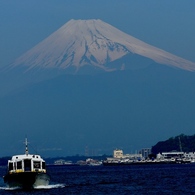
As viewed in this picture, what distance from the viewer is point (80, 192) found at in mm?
104500

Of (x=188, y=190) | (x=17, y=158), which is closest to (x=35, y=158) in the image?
(x=17, y=158)

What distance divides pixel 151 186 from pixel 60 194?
16762mm

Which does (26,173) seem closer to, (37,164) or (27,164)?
(27,164)

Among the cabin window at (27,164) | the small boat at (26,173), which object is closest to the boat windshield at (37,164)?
the small boat at (26,173)

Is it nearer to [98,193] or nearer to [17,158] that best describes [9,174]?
[17,158]

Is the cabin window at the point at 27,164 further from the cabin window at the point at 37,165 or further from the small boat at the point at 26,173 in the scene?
the cabin window at the point at 37,165

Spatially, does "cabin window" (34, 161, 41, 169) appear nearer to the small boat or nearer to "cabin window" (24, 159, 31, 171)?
the small boat

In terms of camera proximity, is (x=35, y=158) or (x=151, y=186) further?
(x=151, y=186)

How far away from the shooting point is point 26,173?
10100 cm

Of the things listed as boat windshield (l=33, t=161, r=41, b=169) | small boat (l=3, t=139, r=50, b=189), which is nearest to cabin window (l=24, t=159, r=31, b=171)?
small boat (l=3, t=139, r=50, b=189)

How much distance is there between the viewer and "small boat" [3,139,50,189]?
101312 mm

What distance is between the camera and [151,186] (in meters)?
114

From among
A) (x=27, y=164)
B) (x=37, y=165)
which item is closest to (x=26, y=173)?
(x=27, y=164)

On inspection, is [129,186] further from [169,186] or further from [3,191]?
[3,191]
